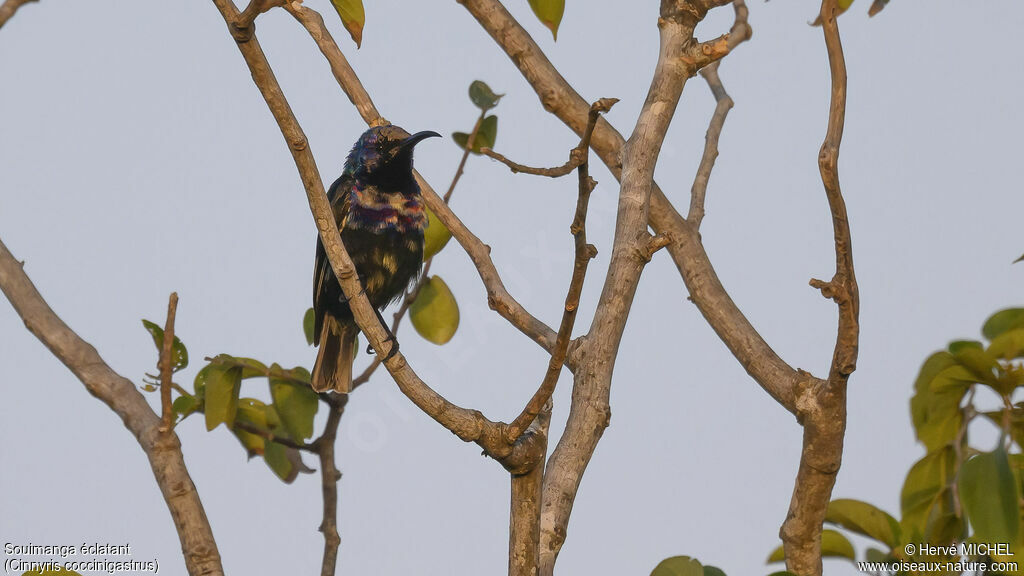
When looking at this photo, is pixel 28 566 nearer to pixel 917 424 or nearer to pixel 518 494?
pixel 518 494

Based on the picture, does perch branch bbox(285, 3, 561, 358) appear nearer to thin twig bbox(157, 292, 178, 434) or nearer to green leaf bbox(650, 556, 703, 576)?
green leaf bbox(650, 556, 703, 576)

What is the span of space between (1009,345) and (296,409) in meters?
2.59

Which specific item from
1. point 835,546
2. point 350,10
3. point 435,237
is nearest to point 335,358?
point 435,237

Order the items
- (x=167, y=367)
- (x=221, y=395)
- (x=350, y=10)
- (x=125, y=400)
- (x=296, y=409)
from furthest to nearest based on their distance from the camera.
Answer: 1. (x=296, y=409)
2. (x=221, y=395)
3. (x=125, y=400)
4. (x=167, y=367)
5. (x=350, y=10)

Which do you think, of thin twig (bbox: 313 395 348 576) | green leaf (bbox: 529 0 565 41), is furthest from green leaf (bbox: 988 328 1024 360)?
thin twig (bbox: 313 395 348 576)

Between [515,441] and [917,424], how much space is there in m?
1.45

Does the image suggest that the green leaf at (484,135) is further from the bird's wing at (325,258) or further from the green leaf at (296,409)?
the green leaf at (296,409)

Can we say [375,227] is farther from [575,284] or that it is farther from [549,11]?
[575,284]

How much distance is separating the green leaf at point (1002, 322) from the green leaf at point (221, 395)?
2.62 metres

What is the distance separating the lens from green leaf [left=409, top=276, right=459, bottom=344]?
14.1ft

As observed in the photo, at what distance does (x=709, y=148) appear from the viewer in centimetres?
442

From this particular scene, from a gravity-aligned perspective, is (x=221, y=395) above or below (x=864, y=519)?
above

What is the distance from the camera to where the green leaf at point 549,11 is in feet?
10.7

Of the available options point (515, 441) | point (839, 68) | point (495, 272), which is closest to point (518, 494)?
point (515, 441)
